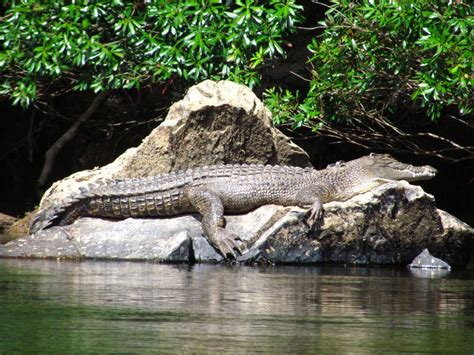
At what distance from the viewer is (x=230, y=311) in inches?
274

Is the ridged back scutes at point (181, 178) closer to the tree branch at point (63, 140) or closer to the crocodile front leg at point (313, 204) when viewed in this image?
the crocodile front leg at point (313, 204)

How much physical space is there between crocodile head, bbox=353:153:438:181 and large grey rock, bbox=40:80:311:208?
1.38 m

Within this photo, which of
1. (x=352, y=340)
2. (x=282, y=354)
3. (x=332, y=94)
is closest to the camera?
(x=282, y=354)

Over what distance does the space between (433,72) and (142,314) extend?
6.32 metres

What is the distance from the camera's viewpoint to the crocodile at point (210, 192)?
1171cm

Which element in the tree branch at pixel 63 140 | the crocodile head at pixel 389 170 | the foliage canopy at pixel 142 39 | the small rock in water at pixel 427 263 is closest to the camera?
the small rock in water at pixel 427 263

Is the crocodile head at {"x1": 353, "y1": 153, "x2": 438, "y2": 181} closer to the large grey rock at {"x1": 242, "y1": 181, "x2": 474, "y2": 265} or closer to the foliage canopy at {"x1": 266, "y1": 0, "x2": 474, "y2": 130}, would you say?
the foliage canopy at {"x1": 266, "y1": 0, "x2": 474, "y2": 130}

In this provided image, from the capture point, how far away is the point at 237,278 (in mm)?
9273

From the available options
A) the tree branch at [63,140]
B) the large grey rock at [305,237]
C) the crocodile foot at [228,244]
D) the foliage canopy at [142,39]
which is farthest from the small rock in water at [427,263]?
the tree branch at [63,140]

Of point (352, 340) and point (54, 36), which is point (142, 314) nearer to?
point (352, 340)

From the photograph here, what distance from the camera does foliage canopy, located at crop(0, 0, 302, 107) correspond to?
14.2m

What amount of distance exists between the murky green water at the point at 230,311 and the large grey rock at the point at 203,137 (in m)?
2.80

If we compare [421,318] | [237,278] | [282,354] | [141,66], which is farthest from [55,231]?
[282,354]

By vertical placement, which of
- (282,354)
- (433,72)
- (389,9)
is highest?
(389,9)
